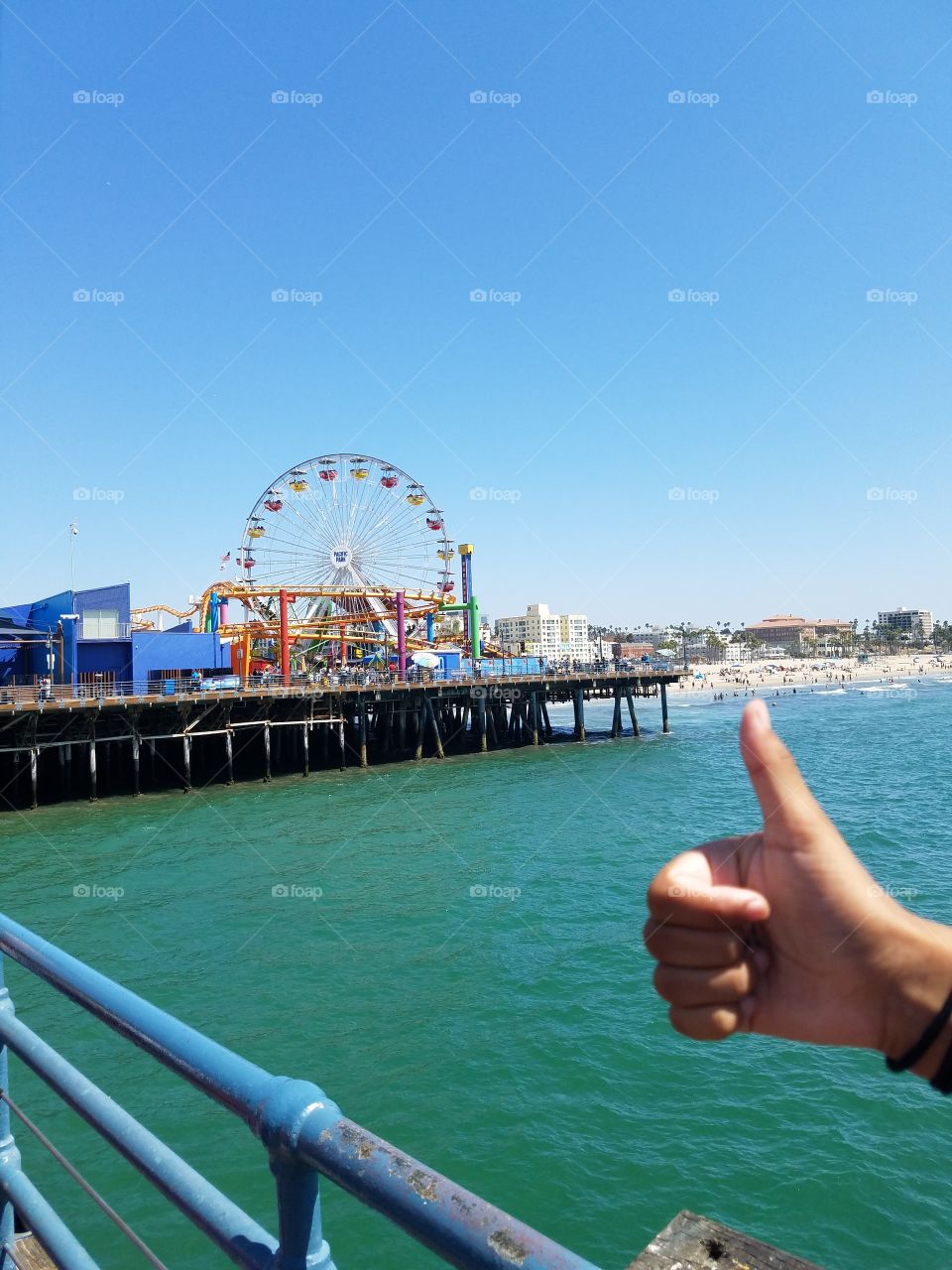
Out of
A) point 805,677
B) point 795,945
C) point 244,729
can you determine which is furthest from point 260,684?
point 805,677

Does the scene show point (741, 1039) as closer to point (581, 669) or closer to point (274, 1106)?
point (274, 1106)

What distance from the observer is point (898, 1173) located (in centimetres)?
855

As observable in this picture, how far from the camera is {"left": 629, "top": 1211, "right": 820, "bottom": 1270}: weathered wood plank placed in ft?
6.42

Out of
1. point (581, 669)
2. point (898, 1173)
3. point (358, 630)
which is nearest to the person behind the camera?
point (898, 1173)

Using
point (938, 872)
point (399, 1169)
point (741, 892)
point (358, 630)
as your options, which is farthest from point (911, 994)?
point (358, 630)

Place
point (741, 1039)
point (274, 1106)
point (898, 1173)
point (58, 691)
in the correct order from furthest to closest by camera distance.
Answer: point (58, 691)
point (741, 1039)
point (898, 1173)
point (274, 1106)

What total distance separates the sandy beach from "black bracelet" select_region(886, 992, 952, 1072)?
397 feet

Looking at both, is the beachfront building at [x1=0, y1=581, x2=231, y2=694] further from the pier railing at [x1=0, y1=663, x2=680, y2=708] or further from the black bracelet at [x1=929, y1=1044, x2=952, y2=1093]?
the black bracelet at [x1=929, y1=1044, x2=952, y2=1093]

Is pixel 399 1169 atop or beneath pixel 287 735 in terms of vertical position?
atop

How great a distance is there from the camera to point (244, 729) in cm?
4084

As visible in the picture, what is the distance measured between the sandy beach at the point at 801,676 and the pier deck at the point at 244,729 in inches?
2827

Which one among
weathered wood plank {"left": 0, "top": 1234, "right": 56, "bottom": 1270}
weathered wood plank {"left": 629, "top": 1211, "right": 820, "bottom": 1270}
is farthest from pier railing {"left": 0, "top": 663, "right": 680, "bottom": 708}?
weathered wood plank {"left": 629, "top": 1211, "right": 820, "bottom": 1270}

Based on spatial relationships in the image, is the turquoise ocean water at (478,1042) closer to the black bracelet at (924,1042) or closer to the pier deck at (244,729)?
the pier deck at (244,729)

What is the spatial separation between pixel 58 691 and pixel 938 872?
31.2 metres
